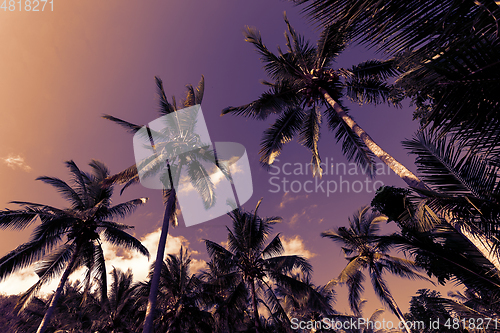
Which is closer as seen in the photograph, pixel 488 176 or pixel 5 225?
pixel 488 176

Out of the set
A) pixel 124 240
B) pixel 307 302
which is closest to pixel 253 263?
pixel 307 302

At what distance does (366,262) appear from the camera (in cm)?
1250

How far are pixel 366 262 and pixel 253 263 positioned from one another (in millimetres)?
7263

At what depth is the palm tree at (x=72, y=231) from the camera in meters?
8.34

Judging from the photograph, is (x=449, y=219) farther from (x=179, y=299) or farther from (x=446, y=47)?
(x=179, y=299)

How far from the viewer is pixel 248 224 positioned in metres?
12.4

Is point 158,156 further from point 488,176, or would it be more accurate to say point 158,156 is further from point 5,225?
point 488,176

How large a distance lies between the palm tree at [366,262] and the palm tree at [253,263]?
3.37 metres

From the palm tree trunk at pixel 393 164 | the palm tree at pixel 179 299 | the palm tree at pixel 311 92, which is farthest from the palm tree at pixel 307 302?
the palm tree trunk at pixel 393 164

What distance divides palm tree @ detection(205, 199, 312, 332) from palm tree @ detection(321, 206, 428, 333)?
3371mm

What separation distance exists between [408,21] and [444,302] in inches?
176

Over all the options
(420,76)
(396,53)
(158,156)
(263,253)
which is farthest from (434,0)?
(263,253)

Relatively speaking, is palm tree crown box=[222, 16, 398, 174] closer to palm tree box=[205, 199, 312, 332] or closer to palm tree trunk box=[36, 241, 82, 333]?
palm tree box=[205, 199, 312, 332]

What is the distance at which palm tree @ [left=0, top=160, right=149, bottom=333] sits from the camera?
834 cm
